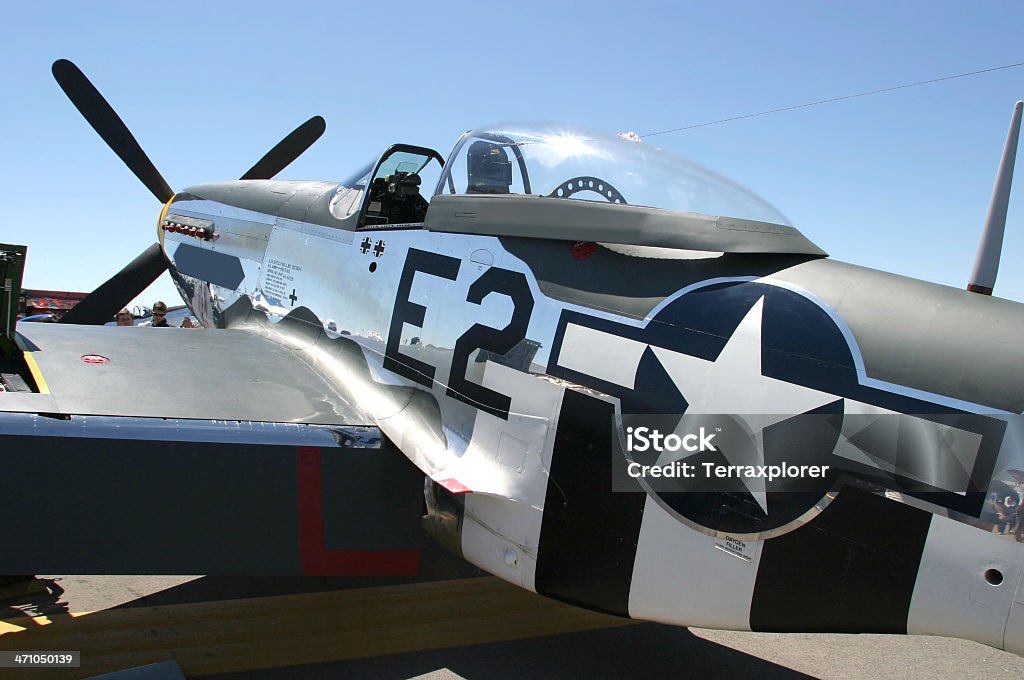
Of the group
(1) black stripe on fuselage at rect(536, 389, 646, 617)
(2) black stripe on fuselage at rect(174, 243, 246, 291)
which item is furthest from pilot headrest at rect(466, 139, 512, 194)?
(2) black stripe on fuselage at rect(174, 243, 246, 291)

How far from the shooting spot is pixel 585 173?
160 inches

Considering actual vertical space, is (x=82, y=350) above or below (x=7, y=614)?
above

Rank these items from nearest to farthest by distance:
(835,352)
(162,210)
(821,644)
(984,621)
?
(984,621) < (835,352) < (821,644) < (162,210)

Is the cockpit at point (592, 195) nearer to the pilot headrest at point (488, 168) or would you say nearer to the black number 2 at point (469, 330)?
the pilot headrest at point (488, 168)

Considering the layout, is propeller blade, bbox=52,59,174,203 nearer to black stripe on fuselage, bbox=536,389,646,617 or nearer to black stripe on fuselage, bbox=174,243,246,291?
black stripe on fuselage, bbox=174,243,246,291

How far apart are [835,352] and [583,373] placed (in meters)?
1.04

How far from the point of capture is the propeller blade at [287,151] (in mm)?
10523

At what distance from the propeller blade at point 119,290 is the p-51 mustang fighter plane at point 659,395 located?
4.00 metres

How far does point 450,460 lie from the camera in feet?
12.8

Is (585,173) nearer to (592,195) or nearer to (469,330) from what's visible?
(592,195)

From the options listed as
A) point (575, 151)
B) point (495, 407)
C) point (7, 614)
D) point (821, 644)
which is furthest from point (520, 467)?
point (7, 614)

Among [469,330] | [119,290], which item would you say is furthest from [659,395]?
[119,290]

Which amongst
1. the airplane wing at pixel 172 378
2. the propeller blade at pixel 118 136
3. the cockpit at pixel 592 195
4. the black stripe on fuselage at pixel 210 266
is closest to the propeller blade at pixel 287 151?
the propeller blade at pixel 118 136

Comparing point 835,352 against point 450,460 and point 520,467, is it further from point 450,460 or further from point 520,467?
point 450,460
